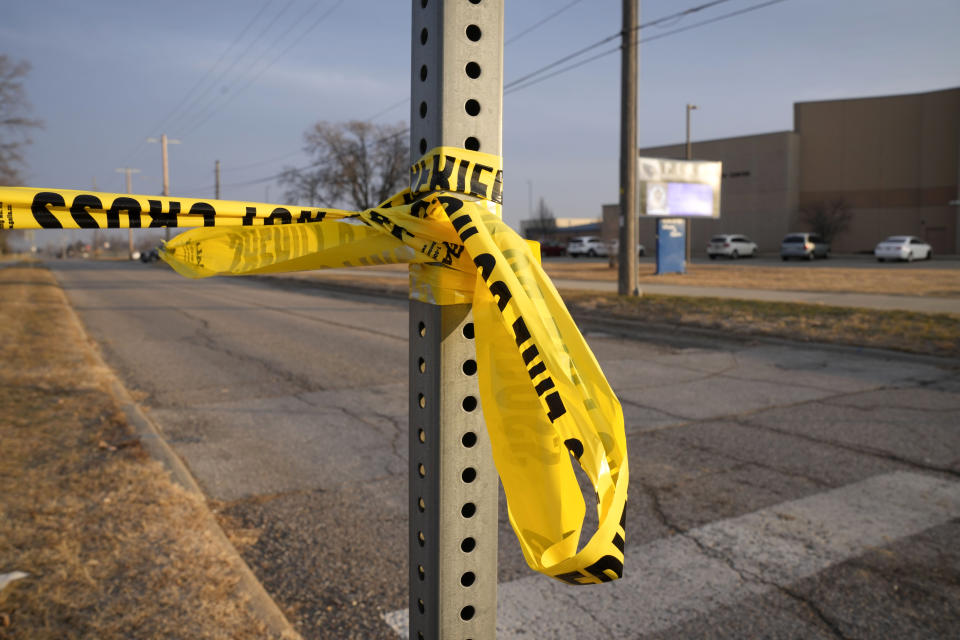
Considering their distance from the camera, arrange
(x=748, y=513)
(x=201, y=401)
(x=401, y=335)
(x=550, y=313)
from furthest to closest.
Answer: (x=401, y=335)
(x=201, y=401)
(x=748, y=513)
(x=550, y=313)

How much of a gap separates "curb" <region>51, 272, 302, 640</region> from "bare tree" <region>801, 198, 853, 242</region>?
55774 mm

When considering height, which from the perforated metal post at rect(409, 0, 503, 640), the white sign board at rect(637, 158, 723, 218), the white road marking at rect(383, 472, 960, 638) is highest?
the white sign board at rect(637, 158, 723, 218)

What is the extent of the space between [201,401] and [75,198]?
6.57m

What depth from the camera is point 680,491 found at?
4.38 meters

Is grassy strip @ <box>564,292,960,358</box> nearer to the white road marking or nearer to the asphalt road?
the asphalt road

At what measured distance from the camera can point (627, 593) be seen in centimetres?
313

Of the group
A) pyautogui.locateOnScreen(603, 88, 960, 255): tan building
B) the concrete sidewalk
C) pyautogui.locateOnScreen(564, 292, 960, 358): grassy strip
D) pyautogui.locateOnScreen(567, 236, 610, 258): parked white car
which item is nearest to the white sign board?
the concrete sidewalk

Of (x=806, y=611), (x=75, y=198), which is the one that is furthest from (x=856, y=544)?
(x=75, y=198)

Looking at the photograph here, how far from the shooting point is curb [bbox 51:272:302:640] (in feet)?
8.95

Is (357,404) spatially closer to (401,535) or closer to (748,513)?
(401,535)

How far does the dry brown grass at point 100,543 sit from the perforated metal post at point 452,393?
1779 millimetres

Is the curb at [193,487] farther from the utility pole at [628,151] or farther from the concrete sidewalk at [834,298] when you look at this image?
the concrete sidewalk at [834,298]

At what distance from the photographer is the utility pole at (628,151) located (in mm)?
15383

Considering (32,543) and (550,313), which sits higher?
(550,313)
